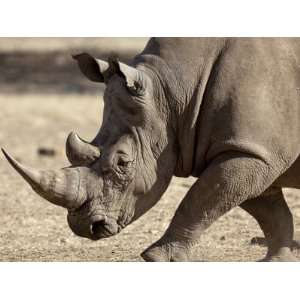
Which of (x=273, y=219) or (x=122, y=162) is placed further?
(x=273, y=219)

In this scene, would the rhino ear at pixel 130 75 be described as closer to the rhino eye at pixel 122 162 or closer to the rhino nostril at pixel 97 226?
the rhino eye at pixel 122 162

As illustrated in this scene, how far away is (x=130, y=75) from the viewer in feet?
24.6

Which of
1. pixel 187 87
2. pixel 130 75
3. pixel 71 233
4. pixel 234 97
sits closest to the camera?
pixel 234 97

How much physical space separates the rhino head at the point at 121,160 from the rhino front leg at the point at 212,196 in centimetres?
29

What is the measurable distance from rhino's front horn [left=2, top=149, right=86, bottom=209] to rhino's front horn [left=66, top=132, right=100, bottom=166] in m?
0.09

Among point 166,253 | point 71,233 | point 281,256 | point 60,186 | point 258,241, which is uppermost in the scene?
point 60,186

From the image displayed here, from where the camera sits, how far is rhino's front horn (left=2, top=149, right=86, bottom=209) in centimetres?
733

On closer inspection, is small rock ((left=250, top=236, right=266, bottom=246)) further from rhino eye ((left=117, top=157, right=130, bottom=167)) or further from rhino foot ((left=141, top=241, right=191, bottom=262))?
rhino eye ((left=117, top=157, right=130, bottom=167))

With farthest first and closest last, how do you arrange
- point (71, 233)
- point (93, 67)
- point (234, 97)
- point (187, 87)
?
point (71, 233), point (93, 67), point (187, 87), point (234, 97)

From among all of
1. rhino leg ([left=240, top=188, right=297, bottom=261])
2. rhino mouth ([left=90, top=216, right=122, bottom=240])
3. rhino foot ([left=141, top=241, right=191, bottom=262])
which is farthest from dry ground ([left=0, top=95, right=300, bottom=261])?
rhino mouth ([left=90, top=216, right=122, bottom=240])

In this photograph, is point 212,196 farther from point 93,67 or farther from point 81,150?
point 93,67

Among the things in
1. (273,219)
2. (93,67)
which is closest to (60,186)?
(93,67)

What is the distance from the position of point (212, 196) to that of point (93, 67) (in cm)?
131

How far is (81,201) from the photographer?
24.6ft
